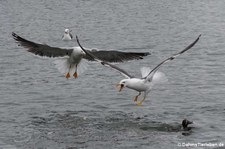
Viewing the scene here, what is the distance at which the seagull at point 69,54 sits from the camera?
20.4 metres

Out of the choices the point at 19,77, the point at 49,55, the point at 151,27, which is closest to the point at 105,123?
the point at 49,55

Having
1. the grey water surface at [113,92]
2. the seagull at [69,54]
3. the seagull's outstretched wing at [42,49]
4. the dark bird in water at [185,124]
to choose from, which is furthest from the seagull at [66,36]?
the dark bird in water at [185,124]

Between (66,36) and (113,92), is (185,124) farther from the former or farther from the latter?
(66,36)

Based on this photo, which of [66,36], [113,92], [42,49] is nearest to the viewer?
[42,49]

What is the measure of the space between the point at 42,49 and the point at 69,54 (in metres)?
1.00

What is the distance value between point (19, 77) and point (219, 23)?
2043cm

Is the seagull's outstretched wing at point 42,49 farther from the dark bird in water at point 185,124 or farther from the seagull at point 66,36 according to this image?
the seagull at point 66,36

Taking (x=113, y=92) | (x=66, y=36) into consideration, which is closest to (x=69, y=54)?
(x=113, y=92)

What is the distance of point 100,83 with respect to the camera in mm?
Answer: 24766

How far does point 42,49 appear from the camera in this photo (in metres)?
20.8

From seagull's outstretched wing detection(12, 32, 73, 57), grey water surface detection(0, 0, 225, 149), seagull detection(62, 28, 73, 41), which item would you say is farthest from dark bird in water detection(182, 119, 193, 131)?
seagull detection(62, 28, 73, 41)

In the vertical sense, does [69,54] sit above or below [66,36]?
below

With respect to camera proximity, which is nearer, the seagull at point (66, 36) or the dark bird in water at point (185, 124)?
the dark bird in water at point (185, 124)

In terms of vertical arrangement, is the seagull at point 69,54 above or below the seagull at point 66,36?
below
